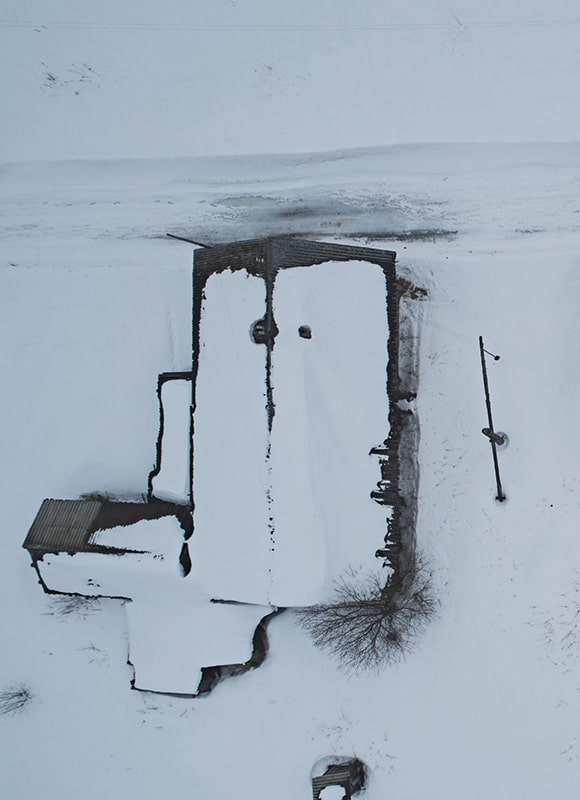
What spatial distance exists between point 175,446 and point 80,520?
2327 mm

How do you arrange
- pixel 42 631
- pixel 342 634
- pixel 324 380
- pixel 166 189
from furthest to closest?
pixel 166 189, pixel 42 631, pixel 342 634, pixel 324 380

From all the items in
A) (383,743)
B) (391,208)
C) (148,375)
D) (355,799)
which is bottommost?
(355,799)

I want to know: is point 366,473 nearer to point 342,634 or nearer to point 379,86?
point 342,634

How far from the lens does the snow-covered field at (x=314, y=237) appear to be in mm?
11844

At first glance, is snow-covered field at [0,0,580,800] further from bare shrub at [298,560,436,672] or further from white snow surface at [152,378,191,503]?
white snow surface at [152,378,191,503]

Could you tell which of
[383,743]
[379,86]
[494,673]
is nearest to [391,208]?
[379,86]

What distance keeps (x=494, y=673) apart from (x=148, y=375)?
9.39 m

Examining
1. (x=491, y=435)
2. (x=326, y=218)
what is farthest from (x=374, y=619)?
(x=326, y=218)

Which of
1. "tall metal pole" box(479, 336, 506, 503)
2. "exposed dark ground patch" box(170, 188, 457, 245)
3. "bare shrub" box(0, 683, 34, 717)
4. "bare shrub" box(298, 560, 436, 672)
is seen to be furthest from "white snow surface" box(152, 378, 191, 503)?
"tall metal pole" box(479, 336, 506, 503)

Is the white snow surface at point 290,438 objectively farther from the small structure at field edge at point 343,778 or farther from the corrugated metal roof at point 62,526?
the small structure at field edge at point 343,778

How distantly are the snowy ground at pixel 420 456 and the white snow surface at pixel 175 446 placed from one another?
4.39ft

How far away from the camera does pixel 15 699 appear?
1257 centimetres

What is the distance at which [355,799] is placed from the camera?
11.8 metres

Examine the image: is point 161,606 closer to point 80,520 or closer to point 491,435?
point 80,520
